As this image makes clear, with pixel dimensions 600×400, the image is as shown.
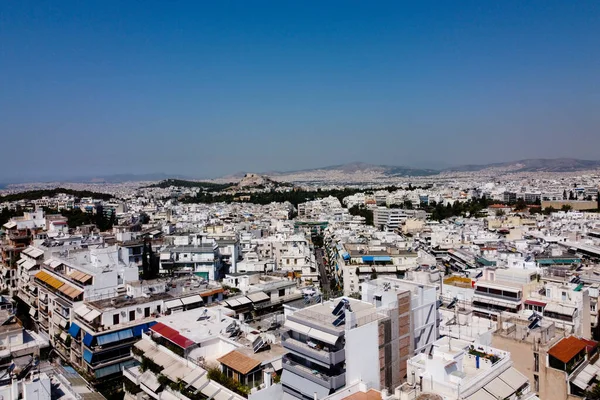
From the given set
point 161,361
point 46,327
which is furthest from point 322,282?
point 161,361

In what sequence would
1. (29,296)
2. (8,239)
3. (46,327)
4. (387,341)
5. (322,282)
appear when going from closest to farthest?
1. (387,341)
2. (46,327)
3. (29,296)
4. (8,239)
5. (322,282)

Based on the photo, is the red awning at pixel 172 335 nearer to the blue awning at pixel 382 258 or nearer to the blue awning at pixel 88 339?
the blue awning at pixel 88 339

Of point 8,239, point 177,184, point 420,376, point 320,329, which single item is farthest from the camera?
point 177,184

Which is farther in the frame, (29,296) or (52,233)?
(52,233)

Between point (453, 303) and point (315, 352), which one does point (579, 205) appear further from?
point (315, 352)

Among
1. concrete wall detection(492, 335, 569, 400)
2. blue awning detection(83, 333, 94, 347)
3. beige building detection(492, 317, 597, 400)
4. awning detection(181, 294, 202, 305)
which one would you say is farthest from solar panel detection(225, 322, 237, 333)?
concrete wall detection(492, 335, 569, 400)

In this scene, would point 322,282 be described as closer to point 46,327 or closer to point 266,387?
point 46,327

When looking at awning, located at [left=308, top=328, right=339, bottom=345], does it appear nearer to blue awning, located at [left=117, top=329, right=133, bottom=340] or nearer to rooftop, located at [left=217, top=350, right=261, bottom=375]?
rooftop, located at [left=217, top=350, right=261, bottom=375]
